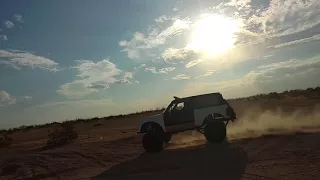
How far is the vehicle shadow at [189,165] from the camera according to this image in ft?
33.5

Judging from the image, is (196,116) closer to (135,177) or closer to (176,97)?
(176,97)

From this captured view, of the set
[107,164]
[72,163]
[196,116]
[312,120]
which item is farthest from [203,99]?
[312,120]

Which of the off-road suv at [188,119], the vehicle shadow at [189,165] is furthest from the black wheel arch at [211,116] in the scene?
the vehicle shadow at [189,165]

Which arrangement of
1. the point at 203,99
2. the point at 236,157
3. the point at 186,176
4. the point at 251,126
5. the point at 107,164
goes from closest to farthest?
1. the point at 186,176
2. the point at 236,157
3. the point at 107,164
4. the point at 203,99
5. the point at 251,126

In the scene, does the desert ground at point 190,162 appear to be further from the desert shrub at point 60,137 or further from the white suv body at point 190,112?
the desert shrub at point 60,137

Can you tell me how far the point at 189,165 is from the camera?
1148 centimetres

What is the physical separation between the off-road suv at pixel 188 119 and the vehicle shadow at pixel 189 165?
2.23ft

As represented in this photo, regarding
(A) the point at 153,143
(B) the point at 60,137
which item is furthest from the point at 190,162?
(B) the point at 60,137

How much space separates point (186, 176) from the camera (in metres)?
10.1

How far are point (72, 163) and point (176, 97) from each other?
5016 mm

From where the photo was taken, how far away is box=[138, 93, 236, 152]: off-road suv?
14.7 meters

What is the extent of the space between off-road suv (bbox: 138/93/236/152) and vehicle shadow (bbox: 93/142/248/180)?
680 mm

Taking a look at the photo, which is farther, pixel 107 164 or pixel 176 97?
pixel 176 97

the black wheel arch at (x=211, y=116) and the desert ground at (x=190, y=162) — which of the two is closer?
the desert ground at (x=190, y=162)
